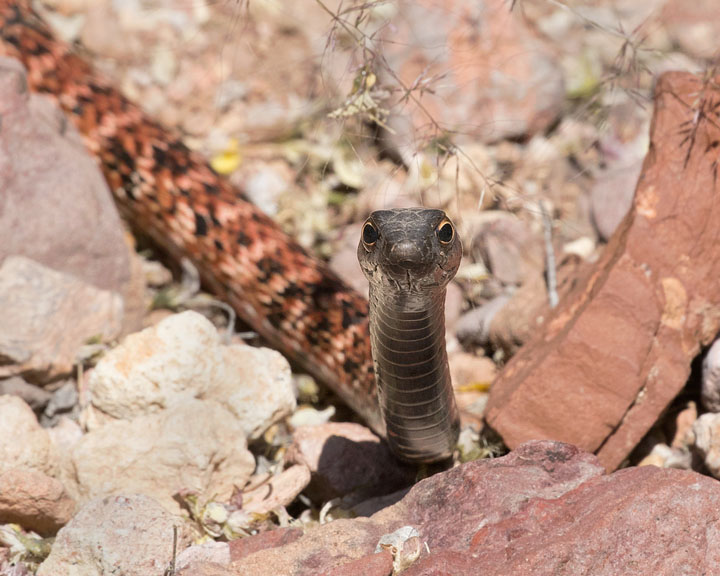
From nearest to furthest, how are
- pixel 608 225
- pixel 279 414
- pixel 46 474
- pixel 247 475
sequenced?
pixel 46 474 → pixel 247 475 → pixel 279 414 → pixel 608 225

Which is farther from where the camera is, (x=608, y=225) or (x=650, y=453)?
(x=608, y=225)

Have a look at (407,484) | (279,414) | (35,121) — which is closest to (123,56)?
(35,121)

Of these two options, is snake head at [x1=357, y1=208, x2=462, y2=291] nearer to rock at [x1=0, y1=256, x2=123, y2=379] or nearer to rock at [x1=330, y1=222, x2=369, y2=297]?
rock at [x1=0, y1=256, x2=123, y2=379]

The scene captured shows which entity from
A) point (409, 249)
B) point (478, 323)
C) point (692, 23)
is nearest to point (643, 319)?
point (478, 323)

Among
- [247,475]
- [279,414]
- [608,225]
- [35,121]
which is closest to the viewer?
[247,475]

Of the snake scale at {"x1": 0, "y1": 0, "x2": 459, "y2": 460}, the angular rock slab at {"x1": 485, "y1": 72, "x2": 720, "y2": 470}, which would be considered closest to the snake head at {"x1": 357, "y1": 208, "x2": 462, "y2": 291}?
the angular rock slab at {"x1": 485, "y1": 72, "x2": 720, "y2": 470}

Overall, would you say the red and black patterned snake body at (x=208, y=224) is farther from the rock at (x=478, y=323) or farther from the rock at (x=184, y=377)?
the rock at (x=478, y=323)

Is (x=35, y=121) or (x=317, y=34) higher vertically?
(x=317, y=34)

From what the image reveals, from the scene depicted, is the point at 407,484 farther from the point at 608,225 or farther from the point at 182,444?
the point at 608,225
